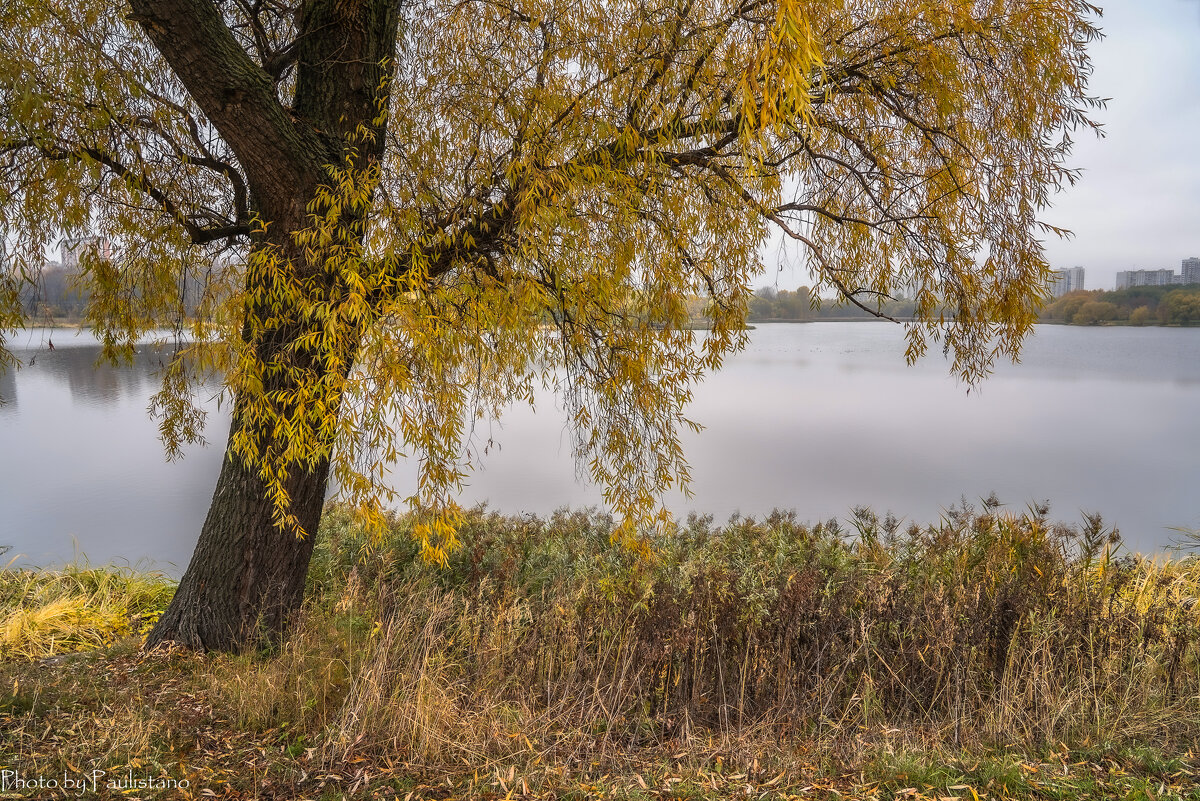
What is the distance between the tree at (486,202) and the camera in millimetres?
2621

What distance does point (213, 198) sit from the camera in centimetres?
438

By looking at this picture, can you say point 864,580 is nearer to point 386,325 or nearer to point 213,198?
point 386,325

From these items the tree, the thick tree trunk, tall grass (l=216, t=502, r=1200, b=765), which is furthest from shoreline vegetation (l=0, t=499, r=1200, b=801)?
the tree

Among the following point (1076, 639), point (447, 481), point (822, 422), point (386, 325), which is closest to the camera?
point (386, 325)

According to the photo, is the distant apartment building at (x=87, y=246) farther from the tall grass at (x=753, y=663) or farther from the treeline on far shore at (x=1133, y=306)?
the treeline on far shore at (x=1133, y=306)

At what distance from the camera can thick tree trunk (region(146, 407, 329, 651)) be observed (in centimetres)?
338

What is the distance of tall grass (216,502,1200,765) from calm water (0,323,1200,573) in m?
2.99

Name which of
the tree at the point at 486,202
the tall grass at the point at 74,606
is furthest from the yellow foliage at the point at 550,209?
the tall grass at the point at 74,606

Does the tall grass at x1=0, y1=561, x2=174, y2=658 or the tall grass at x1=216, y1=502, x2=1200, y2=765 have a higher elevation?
the tall grass at x1=216, y1=502, x2=1200, y2=765

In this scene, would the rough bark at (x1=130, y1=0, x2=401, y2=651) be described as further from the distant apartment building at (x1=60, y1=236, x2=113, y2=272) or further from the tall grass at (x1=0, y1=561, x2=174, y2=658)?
the distant apartment building at (x1=60, y1=236, x2=113, y2=272)

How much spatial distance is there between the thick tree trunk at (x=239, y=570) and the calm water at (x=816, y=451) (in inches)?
116

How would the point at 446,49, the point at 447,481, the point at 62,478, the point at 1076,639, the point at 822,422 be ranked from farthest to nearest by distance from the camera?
1. the point at 822,422
2. the point at 62,478
3. the point at 446,49
4. the point at 1076,639
5. the point at 447,481

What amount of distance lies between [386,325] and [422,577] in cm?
271

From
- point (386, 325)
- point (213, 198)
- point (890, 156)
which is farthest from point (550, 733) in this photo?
point (213, 198)
